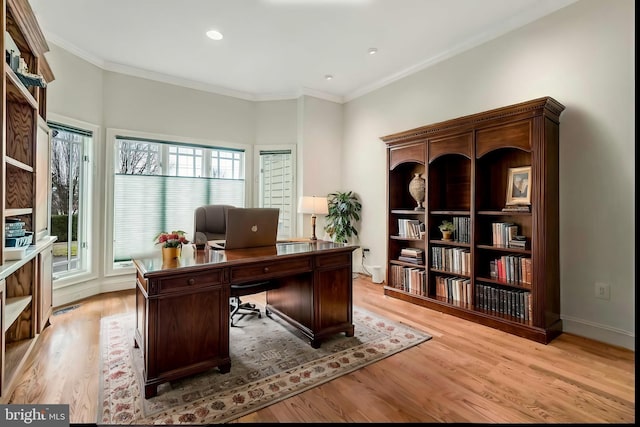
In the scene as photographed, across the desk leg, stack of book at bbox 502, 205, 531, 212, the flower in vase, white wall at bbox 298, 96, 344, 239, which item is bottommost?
the desk leg

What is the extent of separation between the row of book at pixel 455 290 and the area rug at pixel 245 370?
30.7 inches

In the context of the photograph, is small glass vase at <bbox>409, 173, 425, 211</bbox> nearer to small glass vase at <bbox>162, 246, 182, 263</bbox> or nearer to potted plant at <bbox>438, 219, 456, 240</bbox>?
potted plant at <bbox>438, 219, 456, 240</bbox>

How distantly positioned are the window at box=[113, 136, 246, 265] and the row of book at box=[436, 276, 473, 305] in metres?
3.16

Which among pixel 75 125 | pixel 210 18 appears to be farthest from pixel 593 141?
pixel 75 125

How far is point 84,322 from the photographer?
122 inches

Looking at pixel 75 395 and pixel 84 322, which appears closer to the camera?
pixel 75 395

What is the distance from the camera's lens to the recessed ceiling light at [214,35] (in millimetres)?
3379

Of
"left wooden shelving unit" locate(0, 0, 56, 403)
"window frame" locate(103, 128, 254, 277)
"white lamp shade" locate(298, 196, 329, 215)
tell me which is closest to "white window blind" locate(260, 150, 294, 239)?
"white lamp shade" locate(298, 196, 329, 215)

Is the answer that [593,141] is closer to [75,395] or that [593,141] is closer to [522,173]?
[522,173]

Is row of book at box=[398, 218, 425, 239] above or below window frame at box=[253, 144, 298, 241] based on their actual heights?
below

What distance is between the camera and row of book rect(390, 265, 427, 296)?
372cm

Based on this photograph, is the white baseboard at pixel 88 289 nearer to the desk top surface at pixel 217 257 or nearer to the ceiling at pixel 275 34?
the desk top surface at pixel 217 257

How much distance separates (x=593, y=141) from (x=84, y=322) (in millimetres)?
4886

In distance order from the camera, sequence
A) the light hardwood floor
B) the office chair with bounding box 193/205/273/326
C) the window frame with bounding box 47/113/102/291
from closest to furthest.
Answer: the light hardwood floor, the office chair with bounding box 193/205/273/326, the window frame with bounding box 47/113/102/291
